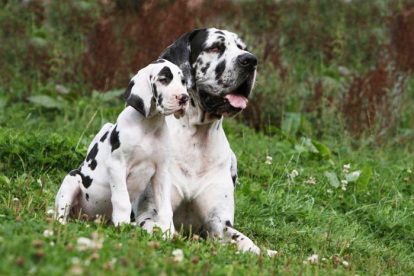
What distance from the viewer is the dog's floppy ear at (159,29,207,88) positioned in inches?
233

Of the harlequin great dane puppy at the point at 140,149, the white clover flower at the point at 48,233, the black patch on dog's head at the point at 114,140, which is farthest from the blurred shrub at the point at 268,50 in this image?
the white clover flower at the point at 48,233

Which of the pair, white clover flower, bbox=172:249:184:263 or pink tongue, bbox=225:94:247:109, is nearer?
white clover flower, bbox=172:249:184:263

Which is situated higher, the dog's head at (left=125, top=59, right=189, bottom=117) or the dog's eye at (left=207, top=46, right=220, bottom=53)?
the dog's eye at (left=207, top=46, right=220, bottom=53)

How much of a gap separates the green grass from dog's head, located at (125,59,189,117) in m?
0.72

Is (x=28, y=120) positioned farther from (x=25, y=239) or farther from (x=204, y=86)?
(x=25, y=239)

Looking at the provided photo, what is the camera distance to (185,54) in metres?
5.94

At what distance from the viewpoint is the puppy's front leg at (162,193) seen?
5.32 meters

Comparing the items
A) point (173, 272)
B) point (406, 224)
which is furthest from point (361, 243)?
point (173, 272)

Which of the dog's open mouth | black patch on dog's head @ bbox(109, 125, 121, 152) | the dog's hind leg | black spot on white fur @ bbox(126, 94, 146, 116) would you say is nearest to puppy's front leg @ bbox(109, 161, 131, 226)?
black patch on dog's head @ bbox(109, 125, 121, 152)

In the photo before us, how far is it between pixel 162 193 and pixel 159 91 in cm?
65

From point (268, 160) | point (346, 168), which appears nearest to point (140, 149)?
point (268, 160)

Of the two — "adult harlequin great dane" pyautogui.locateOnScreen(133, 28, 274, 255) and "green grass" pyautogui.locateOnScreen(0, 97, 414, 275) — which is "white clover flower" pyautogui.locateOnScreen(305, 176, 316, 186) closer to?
"green grass" pyautogui.locateOnScreen(0, 97, 414, 275)

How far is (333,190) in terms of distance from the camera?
7805 mm

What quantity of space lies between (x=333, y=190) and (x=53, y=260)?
14.9 feet
